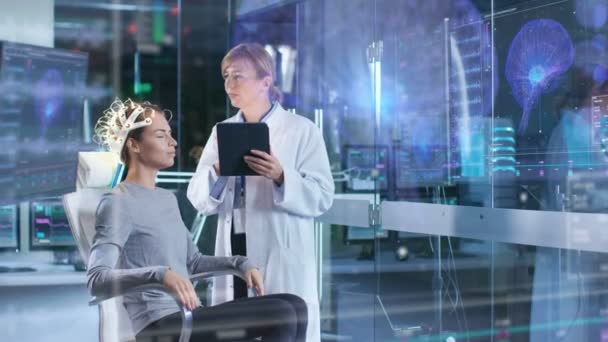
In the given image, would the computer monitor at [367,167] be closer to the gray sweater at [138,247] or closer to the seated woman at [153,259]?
the seated woman at [153,259]

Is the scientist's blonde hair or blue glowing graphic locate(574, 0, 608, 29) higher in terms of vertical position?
blue glowing graphic locate(574, 0, 608, 29)

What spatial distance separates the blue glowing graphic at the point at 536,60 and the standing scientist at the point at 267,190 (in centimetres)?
91

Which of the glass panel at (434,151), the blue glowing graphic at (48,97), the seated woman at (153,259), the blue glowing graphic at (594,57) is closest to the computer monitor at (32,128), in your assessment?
the blue glowing graphic at (48,97)

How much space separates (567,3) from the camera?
313 cm

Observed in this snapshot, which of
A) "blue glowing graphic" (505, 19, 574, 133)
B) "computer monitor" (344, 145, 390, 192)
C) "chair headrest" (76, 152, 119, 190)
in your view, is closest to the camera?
"chair headrest" (76, 152, 119, 190)

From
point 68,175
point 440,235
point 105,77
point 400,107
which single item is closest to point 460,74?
point 400,107

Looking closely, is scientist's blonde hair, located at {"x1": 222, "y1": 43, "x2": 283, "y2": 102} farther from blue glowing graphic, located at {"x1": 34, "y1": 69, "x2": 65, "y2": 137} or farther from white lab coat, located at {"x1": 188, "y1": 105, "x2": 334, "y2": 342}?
blue glowing graphic, located at {"x1": 34, "y1": 69, "x2": 65, "y2": 137}

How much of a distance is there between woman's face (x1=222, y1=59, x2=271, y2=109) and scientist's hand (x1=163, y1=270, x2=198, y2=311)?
75 cm

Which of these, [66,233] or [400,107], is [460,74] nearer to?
[400,107]

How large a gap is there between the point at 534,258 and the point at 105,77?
1.79m

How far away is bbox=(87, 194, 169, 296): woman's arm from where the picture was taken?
7.73 feet

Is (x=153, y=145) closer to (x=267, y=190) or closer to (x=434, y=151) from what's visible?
(x=267, y=190)


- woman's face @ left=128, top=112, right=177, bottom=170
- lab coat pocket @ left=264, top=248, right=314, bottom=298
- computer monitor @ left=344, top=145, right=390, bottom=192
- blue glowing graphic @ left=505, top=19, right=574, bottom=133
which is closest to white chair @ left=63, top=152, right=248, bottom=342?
woman's face @ left=128, top=112, right=177, bottom=170

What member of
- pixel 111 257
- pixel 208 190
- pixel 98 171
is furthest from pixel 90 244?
pixel 208 190
